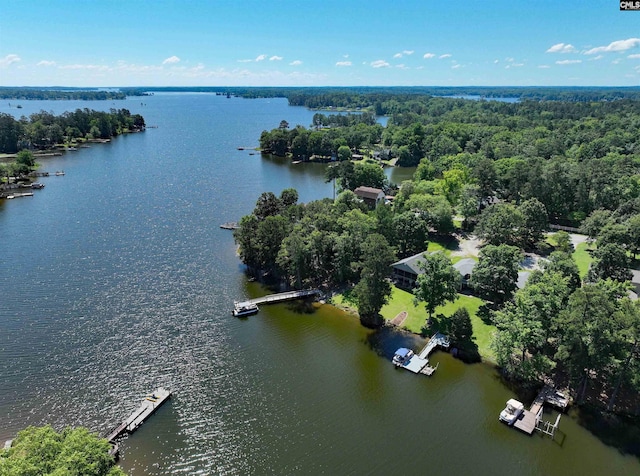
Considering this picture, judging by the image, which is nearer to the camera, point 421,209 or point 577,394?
point 577,394

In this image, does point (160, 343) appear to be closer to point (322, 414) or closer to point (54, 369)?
point (54, 369)

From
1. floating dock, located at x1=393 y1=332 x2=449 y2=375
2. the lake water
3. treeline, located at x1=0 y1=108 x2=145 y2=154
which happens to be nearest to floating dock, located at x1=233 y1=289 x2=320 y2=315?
the lake water

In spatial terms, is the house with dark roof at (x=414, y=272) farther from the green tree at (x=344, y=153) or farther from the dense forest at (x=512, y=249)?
the green tree at (x=344, y=153)

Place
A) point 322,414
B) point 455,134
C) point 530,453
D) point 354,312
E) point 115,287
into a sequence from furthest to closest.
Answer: point 455,134 → point 115,287 → point 354,312 → point 322,414 → point 530,453

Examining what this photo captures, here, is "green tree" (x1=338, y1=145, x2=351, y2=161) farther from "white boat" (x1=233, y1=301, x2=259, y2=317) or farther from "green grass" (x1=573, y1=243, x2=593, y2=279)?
"white boat" (x1=233, y1=301, x2=259, y2=317)

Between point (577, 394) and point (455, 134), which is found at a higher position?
point (455, 134)

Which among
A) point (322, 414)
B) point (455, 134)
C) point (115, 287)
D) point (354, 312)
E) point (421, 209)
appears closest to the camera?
Result: point (322, 414)

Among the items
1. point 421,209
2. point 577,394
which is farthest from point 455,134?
point 577,394
